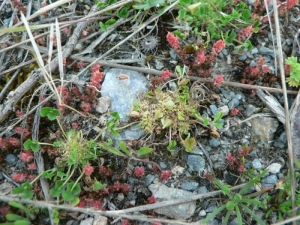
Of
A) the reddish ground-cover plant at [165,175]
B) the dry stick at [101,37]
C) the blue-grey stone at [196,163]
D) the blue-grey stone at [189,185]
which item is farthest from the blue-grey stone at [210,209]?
the dry stick at [101,37]

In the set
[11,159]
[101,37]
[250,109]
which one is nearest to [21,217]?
[11,159]

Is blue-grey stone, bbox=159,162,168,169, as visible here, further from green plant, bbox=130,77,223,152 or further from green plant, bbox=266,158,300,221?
green plant, bbox=266,158,300,221

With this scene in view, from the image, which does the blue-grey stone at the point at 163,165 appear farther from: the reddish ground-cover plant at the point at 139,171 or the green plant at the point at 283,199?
the green plant at the point at 283,199

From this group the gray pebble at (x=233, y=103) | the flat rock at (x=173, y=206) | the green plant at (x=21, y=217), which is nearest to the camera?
the green plant at (x=21, y=217)

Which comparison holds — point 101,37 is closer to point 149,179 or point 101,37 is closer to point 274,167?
point 149,179

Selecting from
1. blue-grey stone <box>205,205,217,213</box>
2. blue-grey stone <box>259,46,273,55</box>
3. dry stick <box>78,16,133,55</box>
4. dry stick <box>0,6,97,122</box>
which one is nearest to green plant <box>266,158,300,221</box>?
blue-grey stone <box>205,205,217,213</box>

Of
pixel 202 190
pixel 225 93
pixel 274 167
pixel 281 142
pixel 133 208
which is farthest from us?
pixel 225 93
